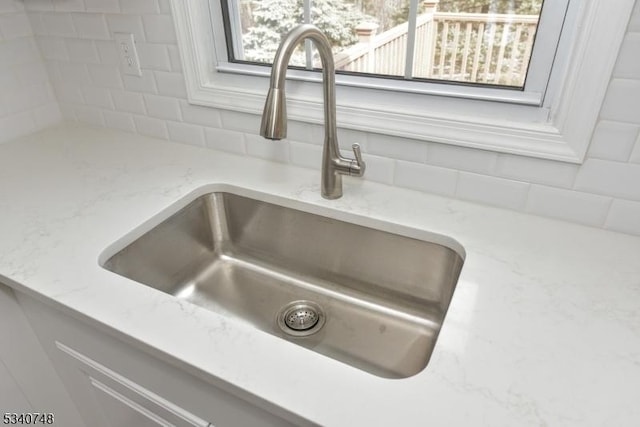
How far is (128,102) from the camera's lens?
1.27 metres

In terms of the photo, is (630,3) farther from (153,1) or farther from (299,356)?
(153,1)

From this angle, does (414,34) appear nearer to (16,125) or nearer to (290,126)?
(290,126)

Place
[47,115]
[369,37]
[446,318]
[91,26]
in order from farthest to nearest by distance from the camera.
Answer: [47,115]
[91,26]
[369,37]
[446,318]

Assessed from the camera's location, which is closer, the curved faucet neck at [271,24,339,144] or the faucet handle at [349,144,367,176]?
the curved faucet neck at [271,24,339,144]

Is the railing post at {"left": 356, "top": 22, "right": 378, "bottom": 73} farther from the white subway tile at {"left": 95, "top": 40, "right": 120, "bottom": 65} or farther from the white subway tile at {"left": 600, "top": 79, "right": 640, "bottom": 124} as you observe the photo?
the white subway tile at {"left": 95, "top": 40, "right": 120, "bottom": 65}

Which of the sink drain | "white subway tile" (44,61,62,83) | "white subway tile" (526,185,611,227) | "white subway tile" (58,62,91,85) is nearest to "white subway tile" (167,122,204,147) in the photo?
"white subway tile" (58,62,91,85)

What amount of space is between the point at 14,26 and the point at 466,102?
131 cm

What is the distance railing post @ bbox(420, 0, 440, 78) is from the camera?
869 millimetres

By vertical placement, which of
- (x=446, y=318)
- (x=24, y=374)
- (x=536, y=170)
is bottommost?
(x=24, y=374)

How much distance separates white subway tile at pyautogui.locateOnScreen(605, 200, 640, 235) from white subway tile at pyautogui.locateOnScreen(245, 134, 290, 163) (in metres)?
0.72

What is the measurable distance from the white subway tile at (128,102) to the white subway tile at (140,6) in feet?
0.76

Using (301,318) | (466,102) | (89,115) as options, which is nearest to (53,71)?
(89,115)

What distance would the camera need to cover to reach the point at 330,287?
98cm

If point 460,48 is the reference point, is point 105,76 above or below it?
below
